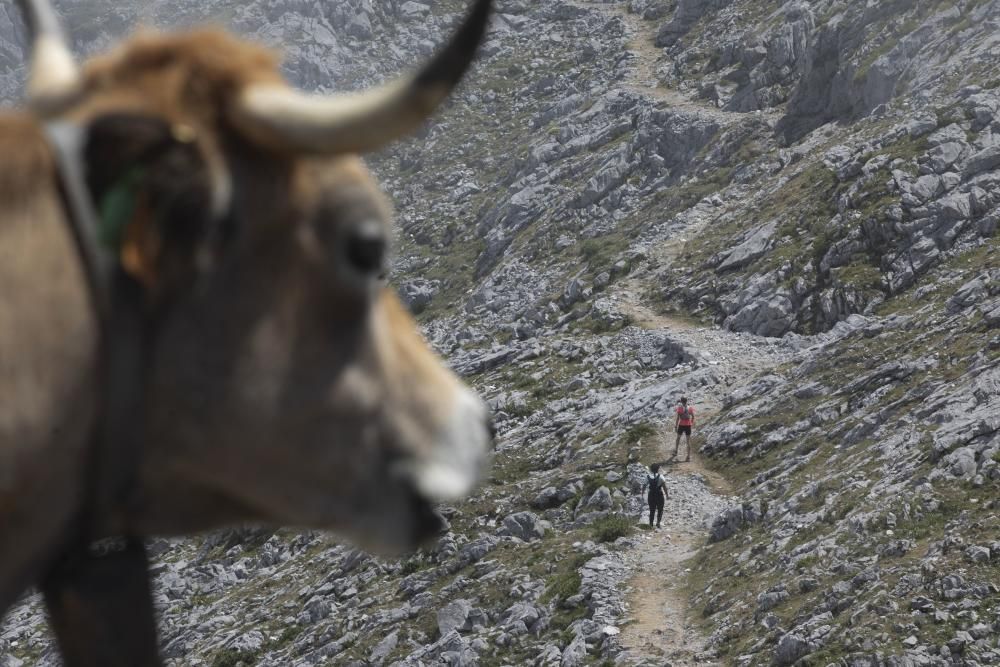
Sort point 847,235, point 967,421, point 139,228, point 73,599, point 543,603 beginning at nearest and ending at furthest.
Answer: point 139,228, point 73,599, point 967,421, point 543,603, point 847,235

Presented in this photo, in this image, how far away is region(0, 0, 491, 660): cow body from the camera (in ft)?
7.44

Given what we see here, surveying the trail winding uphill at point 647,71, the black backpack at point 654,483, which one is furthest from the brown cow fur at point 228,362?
the trail winding uphill at point 647,71

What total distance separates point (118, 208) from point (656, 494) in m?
26.4

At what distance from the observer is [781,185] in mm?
52094

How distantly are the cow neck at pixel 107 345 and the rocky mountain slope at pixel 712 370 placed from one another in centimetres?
147

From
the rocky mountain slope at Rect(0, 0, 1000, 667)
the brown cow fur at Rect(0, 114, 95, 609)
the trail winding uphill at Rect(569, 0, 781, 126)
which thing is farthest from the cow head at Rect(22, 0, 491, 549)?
the trail winding uphill at Rect(569, 0, 781, 126)

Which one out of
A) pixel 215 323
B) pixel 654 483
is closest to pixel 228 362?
pixel 215 323

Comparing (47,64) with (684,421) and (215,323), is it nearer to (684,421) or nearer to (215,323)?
(215,323)

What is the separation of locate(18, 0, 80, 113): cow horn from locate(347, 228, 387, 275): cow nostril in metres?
0.67

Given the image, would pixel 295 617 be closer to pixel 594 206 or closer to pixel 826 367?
pixel 826 367

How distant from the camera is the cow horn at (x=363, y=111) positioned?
7.52 feet

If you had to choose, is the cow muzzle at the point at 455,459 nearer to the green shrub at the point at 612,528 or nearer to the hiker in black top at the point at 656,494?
the hiker in black top at the point at 656,494

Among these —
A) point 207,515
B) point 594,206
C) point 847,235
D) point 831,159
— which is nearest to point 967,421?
point 847,235

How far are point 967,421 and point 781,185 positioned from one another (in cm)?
2980
